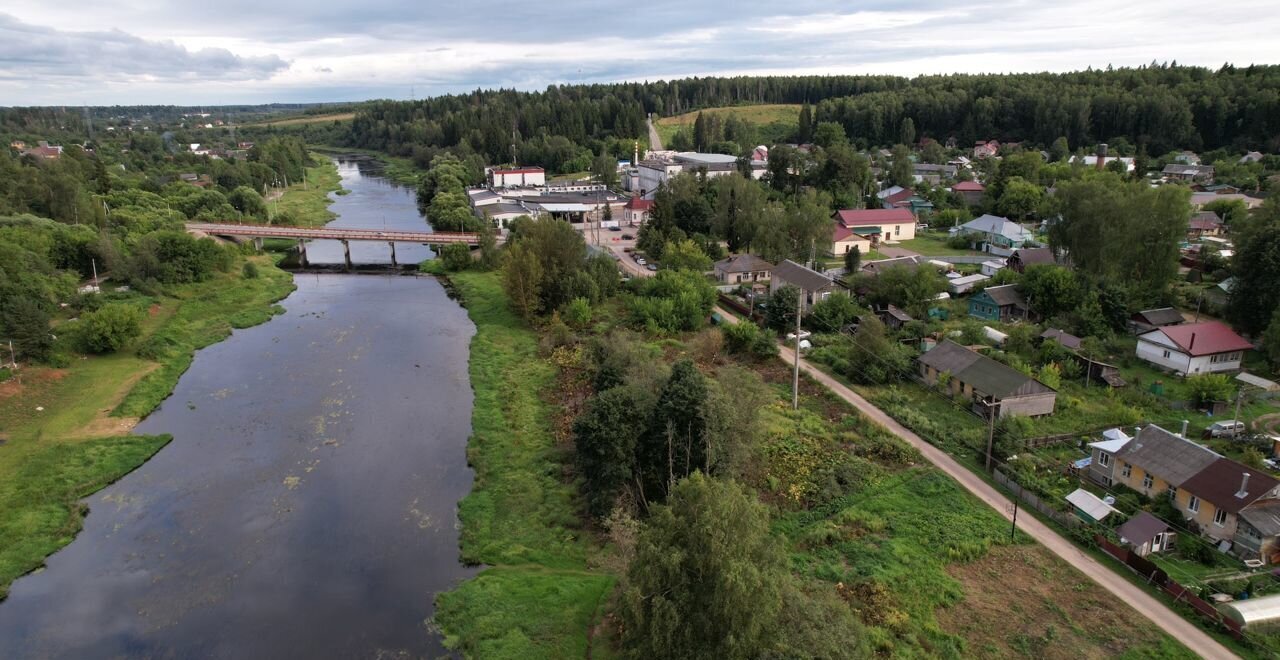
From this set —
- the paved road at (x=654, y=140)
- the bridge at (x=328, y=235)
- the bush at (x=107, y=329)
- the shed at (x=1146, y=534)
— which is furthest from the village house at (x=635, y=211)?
the shed at (x=1146, y=534)

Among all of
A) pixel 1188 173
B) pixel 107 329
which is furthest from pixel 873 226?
pixel 107 329

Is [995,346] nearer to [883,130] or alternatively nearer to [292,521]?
[292,521]

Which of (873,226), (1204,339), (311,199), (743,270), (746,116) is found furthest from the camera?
(746,116)

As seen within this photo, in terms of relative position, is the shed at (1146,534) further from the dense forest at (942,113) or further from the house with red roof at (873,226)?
the dense forest at (942,113)

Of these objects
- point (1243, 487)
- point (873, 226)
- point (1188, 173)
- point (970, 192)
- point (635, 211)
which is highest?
point (1188, 173)

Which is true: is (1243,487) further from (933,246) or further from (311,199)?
(311,199)

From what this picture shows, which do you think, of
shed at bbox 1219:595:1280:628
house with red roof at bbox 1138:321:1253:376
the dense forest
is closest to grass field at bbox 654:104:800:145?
the dense forest
